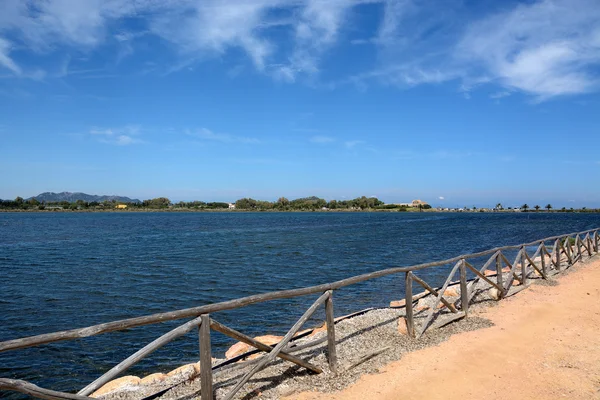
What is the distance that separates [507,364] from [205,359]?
253 inches

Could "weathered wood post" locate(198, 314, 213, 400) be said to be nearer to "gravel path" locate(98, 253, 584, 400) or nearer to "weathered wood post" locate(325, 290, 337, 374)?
"gravel path" locate(98, 253, 584, 400)

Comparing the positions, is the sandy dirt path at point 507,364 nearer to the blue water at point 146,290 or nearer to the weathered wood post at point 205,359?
the weathered wood post at point 205,359

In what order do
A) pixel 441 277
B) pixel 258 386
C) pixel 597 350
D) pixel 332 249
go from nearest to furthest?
1. pixel 258 386
2. pixel 597 350
3. pixel 441 277
4. pixel 332 249

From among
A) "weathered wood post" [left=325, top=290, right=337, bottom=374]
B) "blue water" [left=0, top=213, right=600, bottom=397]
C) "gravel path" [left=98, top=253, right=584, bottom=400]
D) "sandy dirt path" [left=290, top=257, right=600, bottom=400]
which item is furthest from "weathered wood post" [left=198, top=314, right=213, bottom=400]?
"blue water" [left=0, top=213, right=600, bottom=397]

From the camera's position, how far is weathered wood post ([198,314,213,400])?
601cm

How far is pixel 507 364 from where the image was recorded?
8.49 m

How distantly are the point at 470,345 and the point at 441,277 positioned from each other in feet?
53.4

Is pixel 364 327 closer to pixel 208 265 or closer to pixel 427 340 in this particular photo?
pixel 427 340

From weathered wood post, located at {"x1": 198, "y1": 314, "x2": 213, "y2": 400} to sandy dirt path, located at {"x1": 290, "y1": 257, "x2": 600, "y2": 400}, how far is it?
1.69 metres

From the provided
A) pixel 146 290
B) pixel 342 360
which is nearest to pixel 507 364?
pixel 342 360

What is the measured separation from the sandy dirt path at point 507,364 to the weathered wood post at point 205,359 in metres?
1.69

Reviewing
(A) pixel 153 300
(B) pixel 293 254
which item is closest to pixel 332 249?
(B) pixel 293 254

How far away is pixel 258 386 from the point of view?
7.28 meters

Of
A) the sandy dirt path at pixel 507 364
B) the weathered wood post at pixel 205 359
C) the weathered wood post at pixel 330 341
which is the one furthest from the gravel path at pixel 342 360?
the weathered wood post at pixel 205 359
